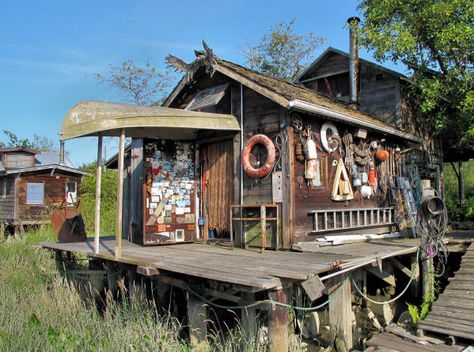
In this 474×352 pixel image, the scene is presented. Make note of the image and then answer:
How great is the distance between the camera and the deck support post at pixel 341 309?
21.8 ft

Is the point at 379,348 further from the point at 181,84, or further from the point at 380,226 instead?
the point at 181,84

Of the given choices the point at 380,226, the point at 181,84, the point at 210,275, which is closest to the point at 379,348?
the point at 210,275

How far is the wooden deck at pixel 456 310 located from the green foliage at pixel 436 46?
14.9 feet

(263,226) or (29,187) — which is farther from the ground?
(29,187)

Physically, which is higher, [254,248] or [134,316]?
[254,248]

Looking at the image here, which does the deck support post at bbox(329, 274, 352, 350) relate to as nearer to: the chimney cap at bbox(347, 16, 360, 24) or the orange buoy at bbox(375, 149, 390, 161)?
the orange buoy at bbox(375, 149, 390, 161)

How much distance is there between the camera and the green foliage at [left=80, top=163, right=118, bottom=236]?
20502mm

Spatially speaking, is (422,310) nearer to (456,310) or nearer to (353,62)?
(456,310)

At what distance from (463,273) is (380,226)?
9.22ft

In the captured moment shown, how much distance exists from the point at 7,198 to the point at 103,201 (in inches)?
188

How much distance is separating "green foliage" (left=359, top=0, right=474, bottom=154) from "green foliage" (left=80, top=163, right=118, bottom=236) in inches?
549

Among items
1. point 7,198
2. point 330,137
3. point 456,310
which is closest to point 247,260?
point 456,310

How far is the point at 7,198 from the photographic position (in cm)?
2130

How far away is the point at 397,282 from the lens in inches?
408
